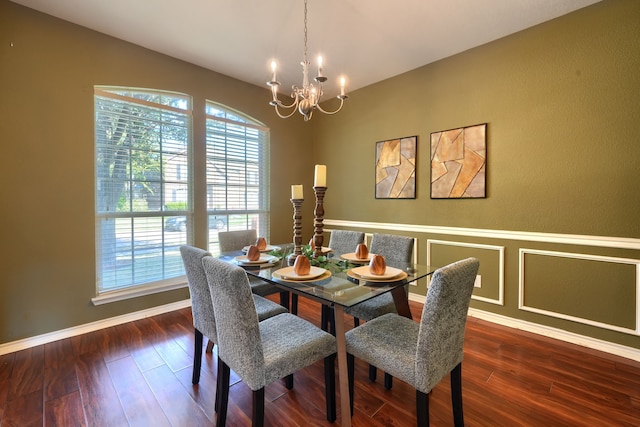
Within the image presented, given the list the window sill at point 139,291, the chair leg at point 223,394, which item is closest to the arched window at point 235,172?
the window sill at point 139,291

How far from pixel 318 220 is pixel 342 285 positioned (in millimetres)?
530

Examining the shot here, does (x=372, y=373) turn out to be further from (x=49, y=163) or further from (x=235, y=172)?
(x=49, y=163)

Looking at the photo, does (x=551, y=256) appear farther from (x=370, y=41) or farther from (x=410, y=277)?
(x=370, y=41)

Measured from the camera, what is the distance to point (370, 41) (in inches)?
103

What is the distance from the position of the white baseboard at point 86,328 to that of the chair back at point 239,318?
6.55 feet

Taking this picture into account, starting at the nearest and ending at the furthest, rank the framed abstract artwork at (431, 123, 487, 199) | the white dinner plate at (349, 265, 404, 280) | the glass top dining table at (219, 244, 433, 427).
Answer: the glass top dining table at (219, 244, 433, 427), the white dinner plate at (349, 265, 404, 280), the framed abstract artwork at (431, 123, 487, 199)

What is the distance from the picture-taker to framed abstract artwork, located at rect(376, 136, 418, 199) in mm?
3223

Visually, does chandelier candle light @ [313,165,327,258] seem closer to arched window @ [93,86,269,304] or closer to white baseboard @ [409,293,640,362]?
arched window @ [93,86,269,304]

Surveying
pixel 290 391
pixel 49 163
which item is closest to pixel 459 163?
pixel 290 391

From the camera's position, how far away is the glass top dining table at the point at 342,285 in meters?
1.36

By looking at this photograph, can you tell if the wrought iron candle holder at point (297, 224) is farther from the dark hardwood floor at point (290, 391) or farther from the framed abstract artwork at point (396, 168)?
the framed abstract artwork at point (396, 168)

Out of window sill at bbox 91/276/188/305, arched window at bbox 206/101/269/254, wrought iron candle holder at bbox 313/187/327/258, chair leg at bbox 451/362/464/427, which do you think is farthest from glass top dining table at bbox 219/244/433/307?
arched window at bbox 206/101/269/254

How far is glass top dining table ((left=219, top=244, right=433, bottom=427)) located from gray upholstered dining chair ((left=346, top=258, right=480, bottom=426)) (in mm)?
185

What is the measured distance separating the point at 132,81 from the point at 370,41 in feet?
7.50
